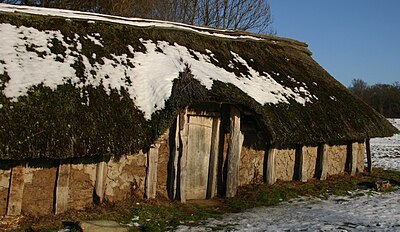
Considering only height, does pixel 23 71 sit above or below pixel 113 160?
above

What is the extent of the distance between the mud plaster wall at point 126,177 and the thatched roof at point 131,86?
55cm

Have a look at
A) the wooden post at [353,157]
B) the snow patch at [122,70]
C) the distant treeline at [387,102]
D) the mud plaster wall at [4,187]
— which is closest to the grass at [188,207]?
the mud plaster wall at [4,187]

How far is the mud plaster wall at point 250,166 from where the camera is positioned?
10281 mm

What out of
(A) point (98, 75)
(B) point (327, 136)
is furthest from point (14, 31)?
(B) point (327, 136)

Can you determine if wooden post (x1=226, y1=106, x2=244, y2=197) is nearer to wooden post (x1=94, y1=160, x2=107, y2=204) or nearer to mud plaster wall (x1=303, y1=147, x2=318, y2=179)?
mud plaster wall (x1=303, y1=147, x2=318, y2=179)

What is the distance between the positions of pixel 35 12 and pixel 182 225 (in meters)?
6.00

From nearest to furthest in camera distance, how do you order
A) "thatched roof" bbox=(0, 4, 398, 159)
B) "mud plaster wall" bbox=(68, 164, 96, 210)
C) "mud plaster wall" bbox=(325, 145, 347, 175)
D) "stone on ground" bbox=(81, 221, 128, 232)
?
"stone on ground" bbox=(81, 221, 128, 232)
"thatched roof" bbox=(0, 4, 398, 159)
"mud plaster wall" bbox=(68, 164, 96, 210)
"mud plaster wall" bbox=(325, 145, 347, 175)

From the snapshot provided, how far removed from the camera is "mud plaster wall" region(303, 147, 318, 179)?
37.7 feet

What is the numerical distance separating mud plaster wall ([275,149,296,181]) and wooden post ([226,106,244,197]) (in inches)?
63.2

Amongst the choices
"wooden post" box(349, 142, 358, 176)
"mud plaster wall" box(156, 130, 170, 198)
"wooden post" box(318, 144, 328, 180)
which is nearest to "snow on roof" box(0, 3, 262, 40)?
"mud plaster wall" box(156, 130, 170, 198)

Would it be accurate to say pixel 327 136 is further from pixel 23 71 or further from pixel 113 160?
pixel 23 71

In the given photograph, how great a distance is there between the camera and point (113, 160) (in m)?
8.27

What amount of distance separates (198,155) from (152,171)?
128cm

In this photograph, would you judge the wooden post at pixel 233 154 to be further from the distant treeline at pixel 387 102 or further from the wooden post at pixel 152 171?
the distant treeline at pixel 387 102
